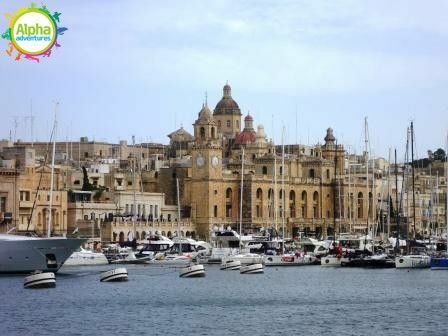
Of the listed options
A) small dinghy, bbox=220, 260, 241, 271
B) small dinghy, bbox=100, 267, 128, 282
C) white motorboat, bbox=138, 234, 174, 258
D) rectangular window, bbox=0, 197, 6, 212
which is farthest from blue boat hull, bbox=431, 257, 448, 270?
rectangular window, bbox=0, 197, 6, 212

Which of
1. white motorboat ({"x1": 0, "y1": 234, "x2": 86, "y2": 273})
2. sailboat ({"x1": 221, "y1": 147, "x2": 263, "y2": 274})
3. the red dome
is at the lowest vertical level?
sailboat ({"x1": 221, "y1": 147, "x2": 263, "y2": 274})

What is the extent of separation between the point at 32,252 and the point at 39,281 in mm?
7213

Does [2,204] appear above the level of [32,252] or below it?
above

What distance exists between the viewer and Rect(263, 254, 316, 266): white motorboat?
3851 inches

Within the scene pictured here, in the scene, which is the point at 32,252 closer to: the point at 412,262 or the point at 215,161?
the point at 412,262

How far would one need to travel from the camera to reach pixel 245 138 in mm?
168000

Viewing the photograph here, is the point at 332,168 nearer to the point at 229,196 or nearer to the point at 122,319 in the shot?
the point at 229,196

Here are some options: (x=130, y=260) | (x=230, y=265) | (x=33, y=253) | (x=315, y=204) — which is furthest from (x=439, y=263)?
(x=315, y=204)

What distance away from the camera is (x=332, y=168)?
516 feet

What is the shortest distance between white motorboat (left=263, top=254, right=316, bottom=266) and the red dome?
67551mm

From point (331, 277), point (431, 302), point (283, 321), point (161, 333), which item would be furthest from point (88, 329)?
point (331, 277)

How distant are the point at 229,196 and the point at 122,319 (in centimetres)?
8478

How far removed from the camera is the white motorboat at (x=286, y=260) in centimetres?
9781

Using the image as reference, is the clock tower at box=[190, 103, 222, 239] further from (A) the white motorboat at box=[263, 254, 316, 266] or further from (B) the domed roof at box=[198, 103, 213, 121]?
(A) the white motorboat at box=[263, 254, 316, 266]
